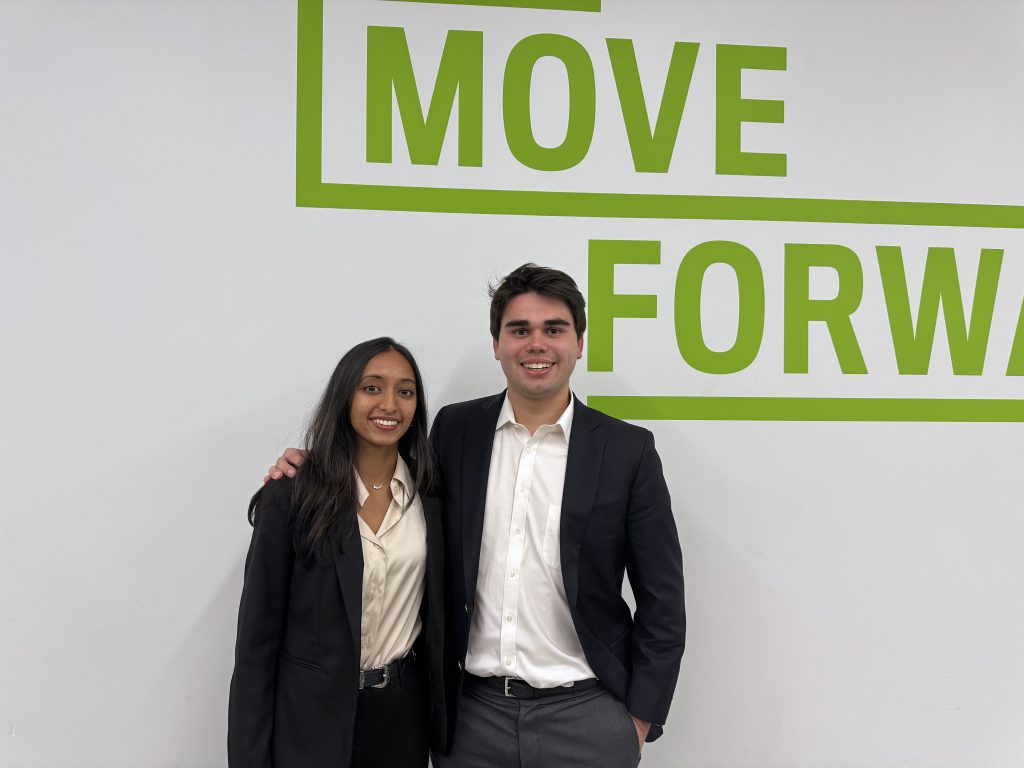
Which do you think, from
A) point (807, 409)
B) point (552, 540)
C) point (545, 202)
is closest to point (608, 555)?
point (552, 540)

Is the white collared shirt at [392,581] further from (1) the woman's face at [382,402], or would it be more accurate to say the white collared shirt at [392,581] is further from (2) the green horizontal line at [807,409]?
(2) the green horizontal line at [807,409]

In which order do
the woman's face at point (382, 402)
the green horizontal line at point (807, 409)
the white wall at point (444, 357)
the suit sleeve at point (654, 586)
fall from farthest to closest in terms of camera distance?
the green horizontal line at point (807, 409) → the white wall at point (444, 357) → the suit sleeve at point (654, 586) → the woman's face at point (382, 402)

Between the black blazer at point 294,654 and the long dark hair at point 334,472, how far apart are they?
1.3 inches

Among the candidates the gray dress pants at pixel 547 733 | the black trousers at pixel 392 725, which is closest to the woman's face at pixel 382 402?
the black trousers at pixel 392 725

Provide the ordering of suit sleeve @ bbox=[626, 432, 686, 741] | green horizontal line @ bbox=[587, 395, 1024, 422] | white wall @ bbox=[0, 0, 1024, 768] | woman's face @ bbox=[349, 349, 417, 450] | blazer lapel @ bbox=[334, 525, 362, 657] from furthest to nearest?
1. green horizontal line @ bbox=[587, 395, 1024, 422]
2. white wall @ bbox=[0, 0, 1024, 768]
3. suit sleeve @ bbox=[626, 432, 686, 741]
4. woman's face @ bbox=[349, 349, 417, 450]
5. blazer lapel @ bbox=[334, 525, 362, 657]

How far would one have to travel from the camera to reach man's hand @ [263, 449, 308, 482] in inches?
67.5

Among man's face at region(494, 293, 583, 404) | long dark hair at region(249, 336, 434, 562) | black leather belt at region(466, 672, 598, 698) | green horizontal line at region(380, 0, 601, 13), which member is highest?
green horizontal line at region(380, 0, 601, 13)

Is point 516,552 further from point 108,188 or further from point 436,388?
point 108,188

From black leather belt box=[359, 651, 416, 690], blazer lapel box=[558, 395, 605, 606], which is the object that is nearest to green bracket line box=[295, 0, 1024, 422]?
blazer lapel box=[558, 395, 605, 606]

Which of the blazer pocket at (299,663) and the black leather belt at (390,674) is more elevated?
the blazer pocket at (299,663)

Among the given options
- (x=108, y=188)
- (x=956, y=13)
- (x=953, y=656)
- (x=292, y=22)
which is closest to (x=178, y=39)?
(x=292, y=22)

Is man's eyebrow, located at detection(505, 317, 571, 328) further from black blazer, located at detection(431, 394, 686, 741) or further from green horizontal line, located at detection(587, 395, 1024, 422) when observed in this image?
green horizontal line, located at detection(587, 395, 1024, 422)

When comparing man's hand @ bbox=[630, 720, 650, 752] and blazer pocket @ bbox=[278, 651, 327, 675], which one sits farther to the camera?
man's hand @ bbox=[630, 720, 650, 752]

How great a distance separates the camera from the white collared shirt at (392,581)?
1657 millimetres
